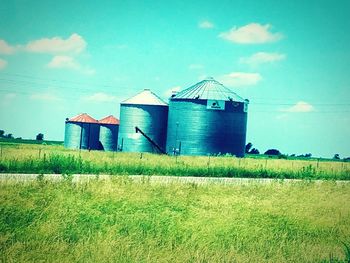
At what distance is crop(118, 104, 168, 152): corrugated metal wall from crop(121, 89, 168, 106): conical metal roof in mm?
429

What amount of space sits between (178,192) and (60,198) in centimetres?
394

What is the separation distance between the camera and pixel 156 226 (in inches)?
305

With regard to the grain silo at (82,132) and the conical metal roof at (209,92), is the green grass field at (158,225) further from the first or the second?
the grain silo at (82,132)

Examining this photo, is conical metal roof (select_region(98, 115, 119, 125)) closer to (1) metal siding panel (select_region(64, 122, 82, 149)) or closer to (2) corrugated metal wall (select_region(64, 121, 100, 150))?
(2) corrugated metal wall (select_region(64, 121, 100, 150))

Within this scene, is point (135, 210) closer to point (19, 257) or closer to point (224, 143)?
point (19, 257)

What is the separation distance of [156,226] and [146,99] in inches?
1432

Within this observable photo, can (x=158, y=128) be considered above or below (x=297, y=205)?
above

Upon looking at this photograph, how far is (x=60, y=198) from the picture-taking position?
356 inches

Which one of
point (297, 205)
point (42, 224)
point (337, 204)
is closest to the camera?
point (42, 224)

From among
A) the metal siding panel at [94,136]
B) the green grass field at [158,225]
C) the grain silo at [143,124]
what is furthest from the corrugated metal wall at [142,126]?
the green grass field at [158,225]

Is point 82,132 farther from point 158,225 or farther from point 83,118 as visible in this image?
point 158,225

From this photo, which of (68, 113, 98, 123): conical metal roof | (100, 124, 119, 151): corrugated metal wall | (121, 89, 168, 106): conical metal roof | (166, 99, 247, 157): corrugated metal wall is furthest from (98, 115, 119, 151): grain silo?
(166, 99, 247, 157): corrugated metal wall

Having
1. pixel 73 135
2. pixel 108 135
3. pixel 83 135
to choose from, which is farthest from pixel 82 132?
pixel 108 135

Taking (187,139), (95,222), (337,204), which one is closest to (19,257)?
(95,222)
